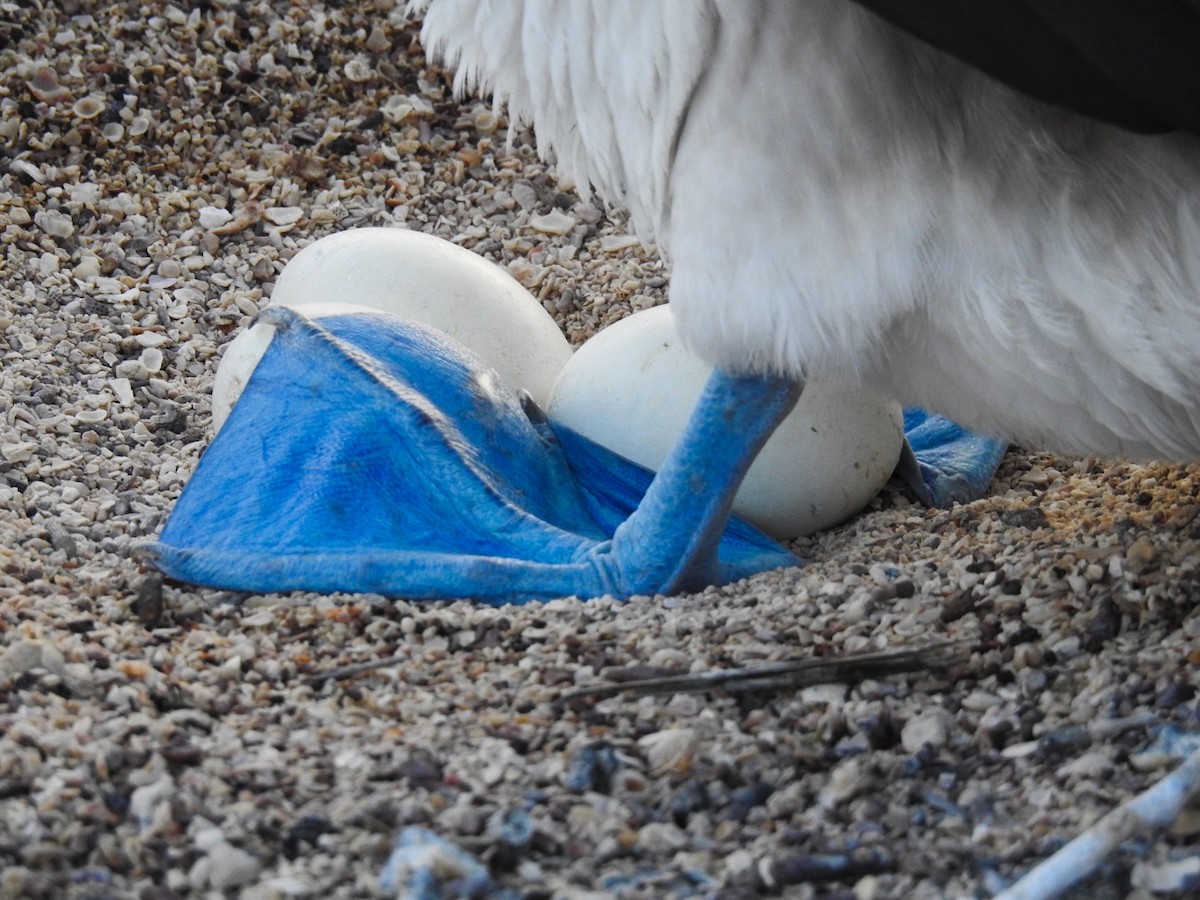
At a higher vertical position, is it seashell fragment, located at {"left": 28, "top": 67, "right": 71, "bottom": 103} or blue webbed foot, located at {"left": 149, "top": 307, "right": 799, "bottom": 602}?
seashell fragment, located at {"left": 28, "top": 67, "right": 71, "bottom": 103}

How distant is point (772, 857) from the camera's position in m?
1.39

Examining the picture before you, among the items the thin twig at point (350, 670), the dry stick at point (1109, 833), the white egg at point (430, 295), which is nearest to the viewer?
the dry stick at point (1109, 833)

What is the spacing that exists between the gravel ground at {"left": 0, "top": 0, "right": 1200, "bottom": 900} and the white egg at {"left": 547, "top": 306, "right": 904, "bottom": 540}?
81 millimetres

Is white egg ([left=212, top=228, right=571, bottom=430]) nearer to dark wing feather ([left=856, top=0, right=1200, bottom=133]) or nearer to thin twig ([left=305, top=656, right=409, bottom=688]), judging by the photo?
thin twig ([left=305, top=656, right=409, bottom=688])

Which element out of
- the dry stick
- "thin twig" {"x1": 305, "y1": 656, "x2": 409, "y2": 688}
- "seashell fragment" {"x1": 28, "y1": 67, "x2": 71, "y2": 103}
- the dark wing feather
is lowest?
"thin twig" {"x1": 305, "y1": 656, "x2": 409, "y2": 688}

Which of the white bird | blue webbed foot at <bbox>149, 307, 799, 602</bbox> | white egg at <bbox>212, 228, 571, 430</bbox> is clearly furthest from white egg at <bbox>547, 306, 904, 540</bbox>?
the white bird

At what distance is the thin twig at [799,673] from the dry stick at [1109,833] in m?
0.39

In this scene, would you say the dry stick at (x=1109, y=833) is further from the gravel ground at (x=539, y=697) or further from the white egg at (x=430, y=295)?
the white egg at (x=430, y=295)

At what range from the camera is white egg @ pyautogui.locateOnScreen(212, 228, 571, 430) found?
252 cm

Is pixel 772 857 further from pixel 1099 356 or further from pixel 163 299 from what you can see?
pixel 163 299

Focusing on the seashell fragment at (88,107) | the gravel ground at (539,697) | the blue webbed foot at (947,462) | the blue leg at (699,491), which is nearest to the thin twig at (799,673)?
the gravel ground at (539,697)

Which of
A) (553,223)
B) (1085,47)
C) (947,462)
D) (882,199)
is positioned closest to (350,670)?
(882,199)

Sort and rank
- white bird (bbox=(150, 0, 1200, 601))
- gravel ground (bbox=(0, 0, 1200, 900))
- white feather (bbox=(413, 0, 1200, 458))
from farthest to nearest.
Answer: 1. white feather (bbox=(413, 0, 1200, 458))
2. white bird (bbox=(150, 0, 1200, 601))
3. gravel ground (bbox=(0, 0, 1200, 900))

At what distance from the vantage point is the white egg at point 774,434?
2373mm
